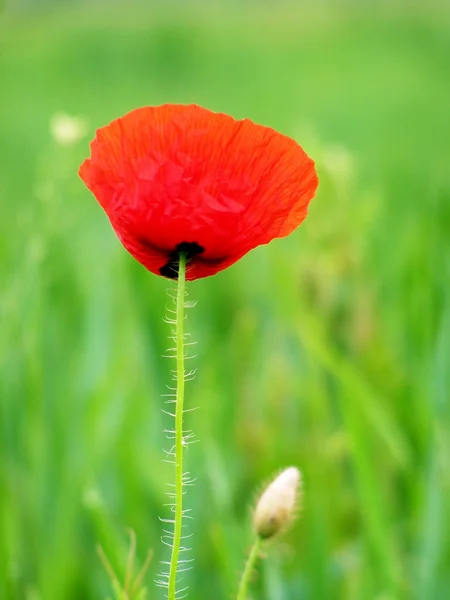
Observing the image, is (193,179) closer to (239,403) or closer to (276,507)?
(276,507)

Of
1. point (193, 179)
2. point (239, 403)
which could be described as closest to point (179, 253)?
point (193, 179)

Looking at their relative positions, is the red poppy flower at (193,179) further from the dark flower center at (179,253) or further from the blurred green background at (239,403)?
the blurred green background at (239,403)

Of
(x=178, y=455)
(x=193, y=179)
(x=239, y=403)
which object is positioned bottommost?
(x=178, y=455)

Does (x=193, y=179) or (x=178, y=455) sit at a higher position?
(x=193, y=179)

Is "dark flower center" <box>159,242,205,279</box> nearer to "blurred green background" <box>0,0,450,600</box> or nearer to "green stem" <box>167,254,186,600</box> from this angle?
"green stem" <box>167,254,186,600</box>

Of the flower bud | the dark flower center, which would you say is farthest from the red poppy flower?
the flower bud

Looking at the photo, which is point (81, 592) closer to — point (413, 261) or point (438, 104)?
point (413, 261)
